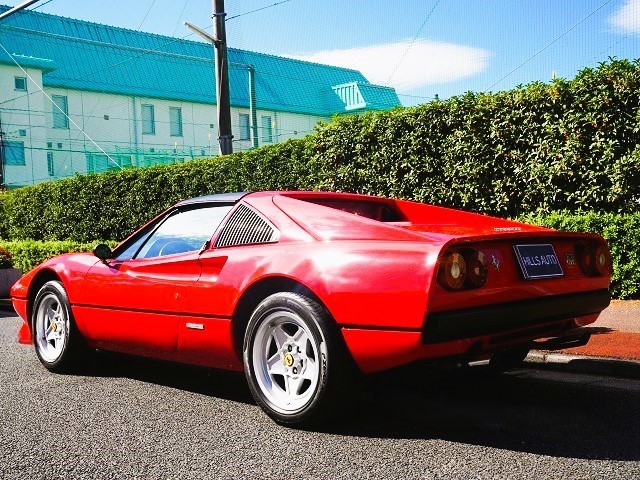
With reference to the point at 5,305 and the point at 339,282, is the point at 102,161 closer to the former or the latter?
the point at 5,305

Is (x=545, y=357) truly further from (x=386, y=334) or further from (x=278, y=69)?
(x=278, y=69)

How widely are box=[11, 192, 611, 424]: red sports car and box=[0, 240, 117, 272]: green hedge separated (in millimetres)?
12444

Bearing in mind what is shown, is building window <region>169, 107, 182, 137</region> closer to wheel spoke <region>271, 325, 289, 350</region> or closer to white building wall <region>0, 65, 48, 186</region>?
white building wall <region>0, 65, 48, 186</region>

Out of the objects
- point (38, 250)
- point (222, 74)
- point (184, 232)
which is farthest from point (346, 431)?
point (38, 250)

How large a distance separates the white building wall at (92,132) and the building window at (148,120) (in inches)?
5.7

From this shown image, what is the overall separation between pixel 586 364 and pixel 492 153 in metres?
5.18

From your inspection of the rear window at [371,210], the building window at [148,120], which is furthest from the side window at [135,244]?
the building window at [148,120]

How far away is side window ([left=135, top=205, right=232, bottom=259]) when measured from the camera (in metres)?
5.16

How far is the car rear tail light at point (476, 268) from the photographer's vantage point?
3887 millimetres

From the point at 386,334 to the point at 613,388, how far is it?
1.94m

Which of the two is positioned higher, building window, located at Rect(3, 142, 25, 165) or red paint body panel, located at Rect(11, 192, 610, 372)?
building window, located at Rect(3, 142, 25, 165)

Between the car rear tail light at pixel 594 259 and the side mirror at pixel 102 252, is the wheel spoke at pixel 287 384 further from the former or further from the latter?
the side mirror at pixel 102 252

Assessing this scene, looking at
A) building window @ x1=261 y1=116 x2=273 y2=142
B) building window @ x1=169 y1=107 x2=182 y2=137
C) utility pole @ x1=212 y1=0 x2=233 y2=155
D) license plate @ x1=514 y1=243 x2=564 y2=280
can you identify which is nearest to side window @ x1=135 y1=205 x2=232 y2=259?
license plate @ x1=514 y1=243 x2=564 y2=280

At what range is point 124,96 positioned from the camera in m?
33.6
